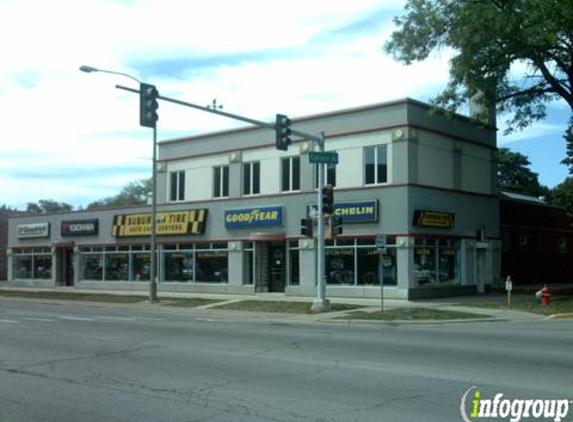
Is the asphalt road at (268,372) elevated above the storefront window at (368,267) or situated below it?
below

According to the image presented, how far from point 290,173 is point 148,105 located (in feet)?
43.5

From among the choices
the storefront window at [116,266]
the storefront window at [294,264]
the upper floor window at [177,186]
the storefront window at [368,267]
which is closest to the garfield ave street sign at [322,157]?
the storefront window at [368,267]

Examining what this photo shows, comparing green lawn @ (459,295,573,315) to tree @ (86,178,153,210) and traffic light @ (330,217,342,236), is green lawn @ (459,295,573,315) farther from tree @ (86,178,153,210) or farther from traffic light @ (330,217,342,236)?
tree @ (86,178,153,210)

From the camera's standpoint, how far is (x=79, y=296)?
33688mm

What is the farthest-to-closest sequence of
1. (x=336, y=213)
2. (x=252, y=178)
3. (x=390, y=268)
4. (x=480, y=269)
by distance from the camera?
(x=252, y=178), (x=480, y=269), (x=336, y=213), (x=390, y=268)

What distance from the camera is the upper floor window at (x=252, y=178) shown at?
33.2m

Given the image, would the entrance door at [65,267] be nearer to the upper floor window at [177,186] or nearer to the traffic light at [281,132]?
the upper floor window at [177,186]

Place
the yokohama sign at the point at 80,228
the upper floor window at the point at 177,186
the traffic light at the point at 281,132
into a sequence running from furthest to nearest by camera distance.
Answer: the yokohama sign at the point at 80,228 < the upper floor window at the point at 177,186 < the traffic light at the point at 281,132

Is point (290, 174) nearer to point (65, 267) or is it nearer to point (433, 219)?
point (433, 219)

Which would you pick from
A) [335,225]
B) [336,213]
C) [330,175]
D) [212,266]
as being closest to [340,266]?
[336,213]

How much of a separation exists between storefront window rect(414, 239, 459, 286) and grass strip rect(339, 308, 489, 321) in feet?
19.7

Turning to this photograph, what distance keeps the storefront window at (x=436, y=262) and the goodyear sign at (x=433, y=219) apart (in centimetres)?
72

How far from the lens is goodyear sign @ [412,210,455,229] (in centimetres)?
2838

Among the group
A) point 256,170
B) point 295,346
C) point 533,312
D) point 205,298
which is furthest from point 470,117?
point 295,346
